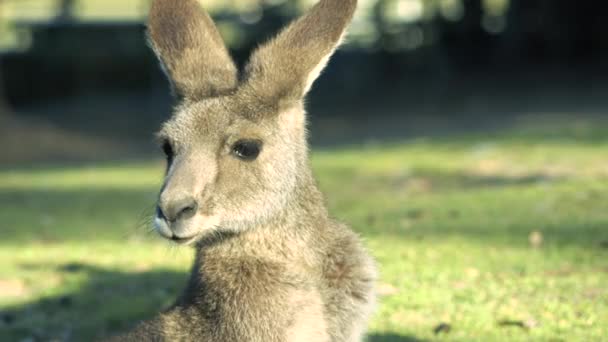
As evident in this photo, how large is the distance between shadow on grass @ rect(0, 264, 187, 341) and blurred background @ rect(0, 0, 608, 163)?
1071cm

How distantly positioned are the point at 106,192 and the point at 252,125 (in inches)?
319

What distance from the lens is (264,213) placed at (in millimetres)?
4441

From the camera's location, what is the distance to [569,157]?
11.2m

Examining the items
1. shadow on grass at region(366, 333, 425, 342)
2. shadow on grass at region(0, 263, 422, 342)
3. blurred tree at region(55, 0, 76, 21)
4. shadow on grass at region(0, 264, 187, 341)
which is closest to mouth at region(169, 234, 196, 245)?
shadow on grass at region(366, 333, 425, 342)

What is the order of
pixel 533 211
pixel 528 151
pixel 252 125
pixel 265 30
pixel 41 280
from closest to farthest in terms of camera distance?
pixel 252 125, pixel 41 280, pixel 533 211, pixel 528 151, pixel 265 30

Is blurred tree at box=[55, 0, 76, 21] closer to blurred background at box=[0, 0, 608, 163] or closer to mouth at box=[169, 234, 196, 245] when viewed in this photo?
blurred background at box=[0, 0, 608, 163]

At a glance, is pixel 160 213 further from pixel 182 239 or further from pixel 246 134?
pixel 246 134

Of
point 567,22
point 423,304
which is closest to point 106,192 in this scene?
point 423,304

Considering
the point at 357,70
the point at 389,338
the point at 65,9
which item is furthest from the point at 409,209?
the point at 65,9

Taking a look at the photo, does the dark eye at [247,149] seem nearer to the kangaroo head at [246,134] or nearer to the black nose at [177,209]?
the kangaroo head at [246,134]

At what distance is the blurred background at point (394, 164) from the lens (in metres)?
6.54

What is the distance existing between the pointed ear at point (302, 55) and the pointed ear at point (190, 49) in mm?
194

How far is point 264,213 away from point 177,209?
44 centimetres

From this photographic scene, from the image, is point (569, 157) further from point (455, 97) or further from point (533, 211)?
point (455, 97)
